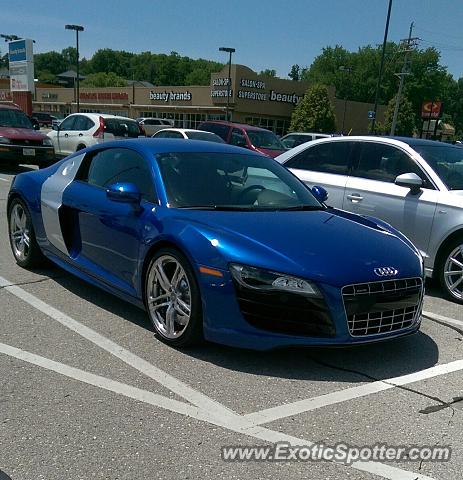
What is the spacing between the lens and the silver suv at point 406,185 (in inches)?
213

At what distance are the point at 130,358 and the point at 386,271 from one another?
5.95 ft

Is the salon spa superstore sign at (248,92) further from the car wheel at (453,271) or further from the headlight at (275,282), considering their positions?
the headlight at (275,282)

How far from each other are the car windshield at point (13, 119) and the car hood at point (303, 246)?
1315 cm

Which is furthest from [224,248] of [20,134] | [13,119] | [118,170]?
[13,119]

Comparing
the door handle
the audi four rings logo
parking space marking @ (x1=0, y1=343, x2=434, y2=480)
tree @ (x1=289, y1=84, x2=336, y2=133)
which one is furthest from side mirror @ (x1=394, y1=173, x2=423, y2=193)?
tree @ (x1=289, y1=84, x2=336, y2=133)

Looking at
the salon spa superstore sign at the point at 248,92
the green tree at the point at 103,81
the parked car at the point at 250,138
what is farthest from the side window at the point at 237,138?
the green tree at the point at 103,81

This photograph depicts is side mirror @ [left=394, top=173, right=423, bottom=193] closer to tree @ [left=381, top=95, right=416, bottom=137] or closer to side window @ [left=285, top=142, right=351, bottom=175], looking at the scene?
side window @ [left=285, top=142, right=351, bottom=175]

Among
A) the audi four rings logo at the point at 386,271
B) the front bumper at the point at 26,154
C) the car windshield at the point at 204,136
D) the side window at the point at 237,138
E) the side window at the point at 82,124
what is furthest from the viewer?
the side window at the point at 237,138

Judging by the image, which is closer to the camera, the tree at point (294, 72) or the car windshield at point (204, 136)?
the car windshield at point (204, 136)

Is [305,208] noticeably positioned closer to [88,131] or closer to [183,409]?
[183,409]

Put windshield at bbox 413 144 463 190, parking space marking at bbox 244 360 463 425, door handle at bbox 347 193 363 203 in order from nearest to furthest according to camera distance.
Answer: parking space marking at bbox 244 360 463 425 < windshield at bbox 413 144 463 190 < door handle at bbox 347 193 363 203

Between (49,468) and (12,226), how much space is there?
4058mm

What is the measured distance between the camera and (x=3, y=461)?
99.4 inches

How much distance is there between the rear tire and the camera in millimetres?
5324
